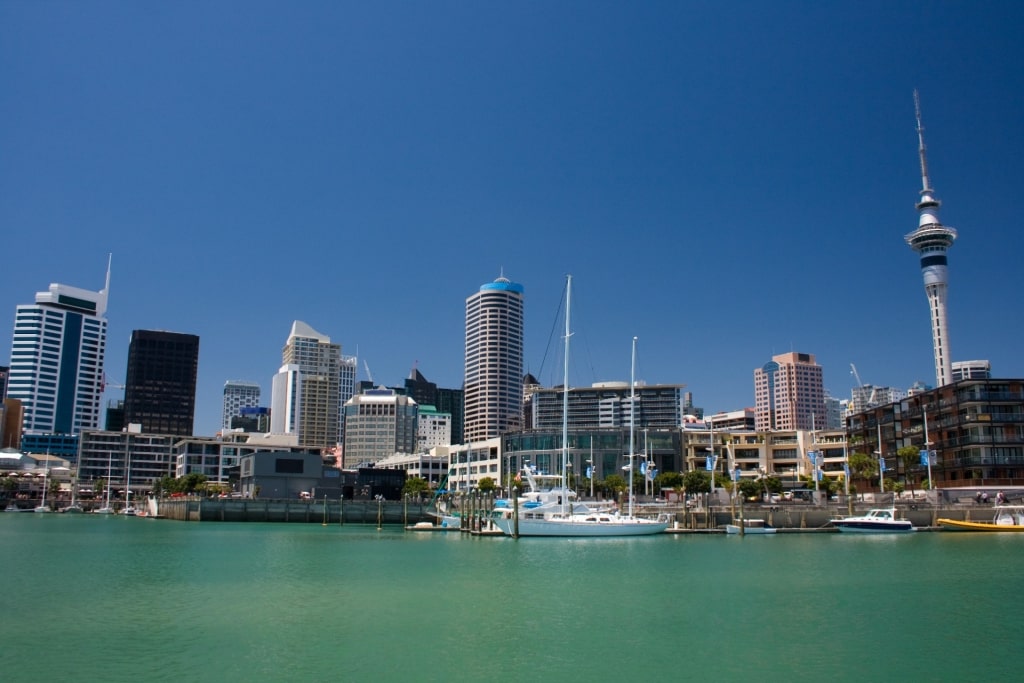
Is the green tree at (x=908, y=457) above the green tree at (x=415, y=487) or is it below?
above

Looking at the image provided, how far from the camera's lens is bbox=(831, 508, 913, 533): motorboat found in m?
101

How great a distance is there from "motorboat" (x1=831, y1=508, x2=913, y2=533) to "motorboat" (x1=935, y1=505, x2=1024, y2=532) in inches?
240

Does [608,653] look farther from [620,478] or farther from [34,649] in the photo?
[620,478]

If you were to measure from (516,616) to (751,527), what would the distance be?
72.9 m

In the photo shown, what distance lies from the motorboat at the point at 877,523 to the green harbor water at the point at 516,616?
2577 cm

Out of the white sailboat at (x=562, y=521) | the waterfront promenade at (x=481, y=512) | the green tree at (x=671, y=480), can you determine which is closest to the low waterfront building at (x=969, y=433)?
the waterfront promenade at (x=481, y=512)

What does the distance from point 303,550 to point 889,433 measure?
108 meters

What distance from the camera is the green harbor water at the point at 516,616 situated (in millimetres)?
29969

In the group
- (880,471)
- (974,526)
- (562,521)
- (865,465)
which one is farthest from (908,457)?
(562,521)

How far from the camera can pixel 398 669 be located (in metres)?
29.7

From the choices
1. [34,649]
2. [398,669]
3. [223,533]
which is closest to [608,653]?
[398,669]

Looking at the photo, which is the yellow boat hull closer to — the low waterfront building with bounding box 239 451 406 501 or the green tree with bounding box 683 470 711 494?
the green tree with bounding box 683 470 711 494

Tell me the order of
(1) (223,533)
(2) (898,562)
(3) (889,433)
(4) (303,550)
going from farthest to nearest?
(3) (889,433)
(1) (223,533)
(4) (303,550)
(2) (898,562)

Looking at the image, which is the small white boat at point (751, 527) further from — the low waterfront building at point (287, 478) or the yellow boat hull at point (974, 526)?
the low waterfront building at point (287, 478)
